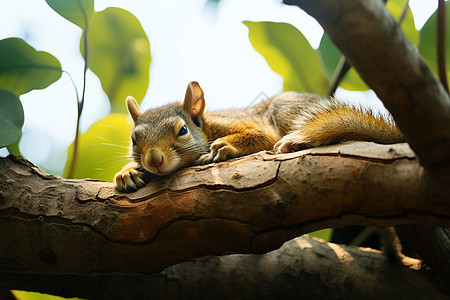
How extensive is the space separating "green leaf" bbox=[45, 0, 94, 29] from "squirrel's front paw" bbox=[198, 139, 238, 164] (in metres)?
0.88

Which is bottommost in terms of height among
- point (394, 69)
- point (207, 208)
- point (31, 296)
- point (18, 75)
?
point (31, 296)

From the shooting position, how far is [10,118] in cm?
130

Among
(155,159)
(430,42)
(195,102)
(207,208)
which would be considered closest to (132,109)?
(195,102)

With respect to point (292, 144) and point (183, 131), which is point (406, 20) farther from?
point (183, 131)

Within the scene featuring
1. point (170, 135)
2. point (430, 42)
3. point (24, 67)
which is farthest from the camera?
point (430, 42)

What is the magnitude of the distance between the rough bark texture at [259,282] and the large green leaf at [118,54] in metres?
0.91

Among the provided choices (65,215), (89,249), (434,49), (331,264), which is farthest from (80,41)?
(434,49)

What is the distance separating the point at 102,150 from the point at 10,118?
493 millimetres

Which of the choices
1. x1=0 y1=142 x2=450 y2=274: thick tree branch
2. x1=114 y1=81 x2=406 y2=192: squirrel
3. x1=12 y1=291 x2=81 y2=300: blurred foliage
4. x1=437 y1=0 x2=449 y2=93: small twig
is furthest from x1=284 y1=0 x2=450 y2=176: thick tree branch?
x1=12 y1=291 x2=81 y2=300: blurred foliage

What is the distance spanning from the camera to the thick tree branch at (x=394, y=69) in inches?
20.7

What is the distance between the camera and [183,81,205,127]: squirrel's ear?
5.08 feet

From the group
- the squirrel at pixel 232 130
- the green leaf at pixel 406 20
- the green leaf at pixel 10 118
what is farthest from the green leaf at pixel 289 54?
the green leaf at pixel 10 118

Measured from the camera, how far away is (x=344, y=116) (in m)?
1.13

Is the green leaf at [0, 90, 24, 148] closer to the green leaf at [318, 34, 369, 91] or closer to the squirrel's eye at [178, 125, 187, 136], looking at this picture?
the squirrel's eye at [178, 125, 187, 136]
